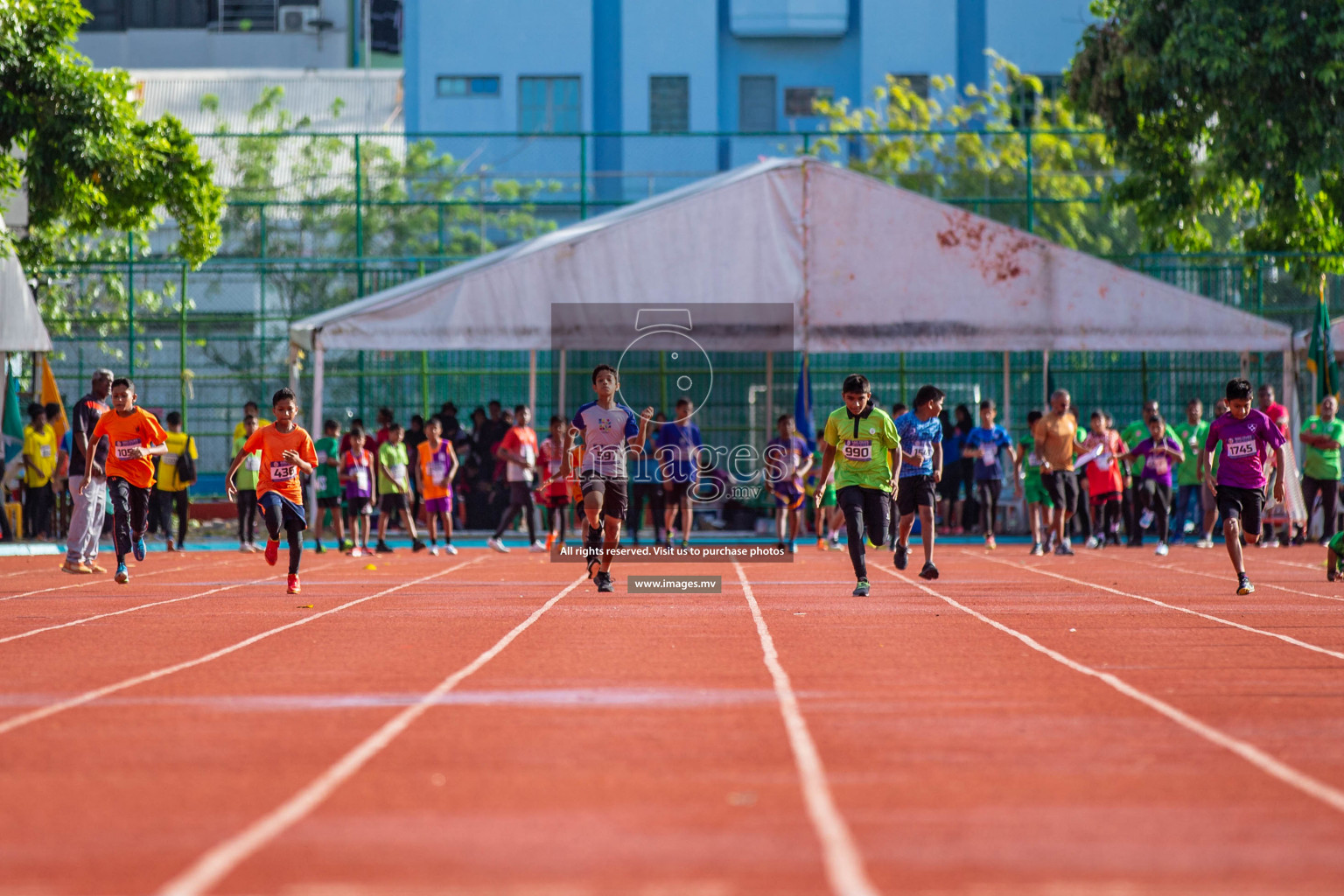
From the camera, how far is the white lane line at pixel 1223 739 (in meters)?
5.86

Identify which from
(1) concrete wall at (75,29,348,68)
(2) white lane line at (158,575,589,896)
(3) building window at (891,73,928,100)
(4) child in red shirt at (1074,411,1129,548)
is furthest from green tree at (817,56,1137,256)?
(2) white lane line at (158,575,589,896)

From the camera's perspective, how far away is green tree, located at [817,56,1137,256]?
35.3 meters

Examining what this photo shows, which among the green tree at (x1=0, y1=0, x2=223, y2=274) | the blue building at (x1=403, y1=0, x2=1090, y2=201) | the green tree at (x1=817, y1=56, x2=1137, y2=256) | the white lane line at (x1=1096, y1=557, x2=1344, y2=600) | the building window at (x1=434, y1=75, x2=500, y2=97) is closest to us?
the white lane line at (x1=1096, y1=557, x2=1344, y2=600)

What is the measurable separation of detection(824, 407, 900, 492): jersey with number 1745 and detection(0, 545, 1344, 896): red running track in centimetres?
141

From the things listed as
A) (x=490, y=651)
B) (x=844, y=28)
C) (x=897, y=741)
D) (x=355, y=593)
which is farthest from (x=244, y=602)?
(x=844, y=28)

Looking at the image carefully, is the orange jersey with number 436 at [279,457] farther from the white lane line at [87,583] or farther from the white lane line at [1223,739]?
the white lane line at [1223,739]

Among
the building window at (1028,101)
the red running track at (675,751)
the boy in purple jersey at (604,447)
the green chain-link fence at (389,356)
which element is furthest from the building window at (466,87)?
the red running track at (675,751)

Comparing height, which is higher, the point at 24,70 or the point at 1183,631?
the point at 24,70

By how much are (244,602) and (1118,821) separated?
955 centimetres

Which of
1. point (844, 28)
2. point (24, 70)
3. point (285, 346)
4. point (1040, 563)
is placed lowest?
point (1040, 563)

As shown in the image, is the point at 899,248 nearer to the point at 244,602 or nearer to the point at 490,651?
the point at 244,602

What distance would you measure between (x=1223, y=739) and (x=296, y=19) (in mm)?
51586

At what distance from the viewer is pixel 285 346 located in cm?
2739

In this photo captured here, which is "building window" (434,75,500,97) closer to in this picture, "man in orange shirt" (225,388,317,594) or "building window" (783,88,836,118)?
"building window" (783,88,836,118)
